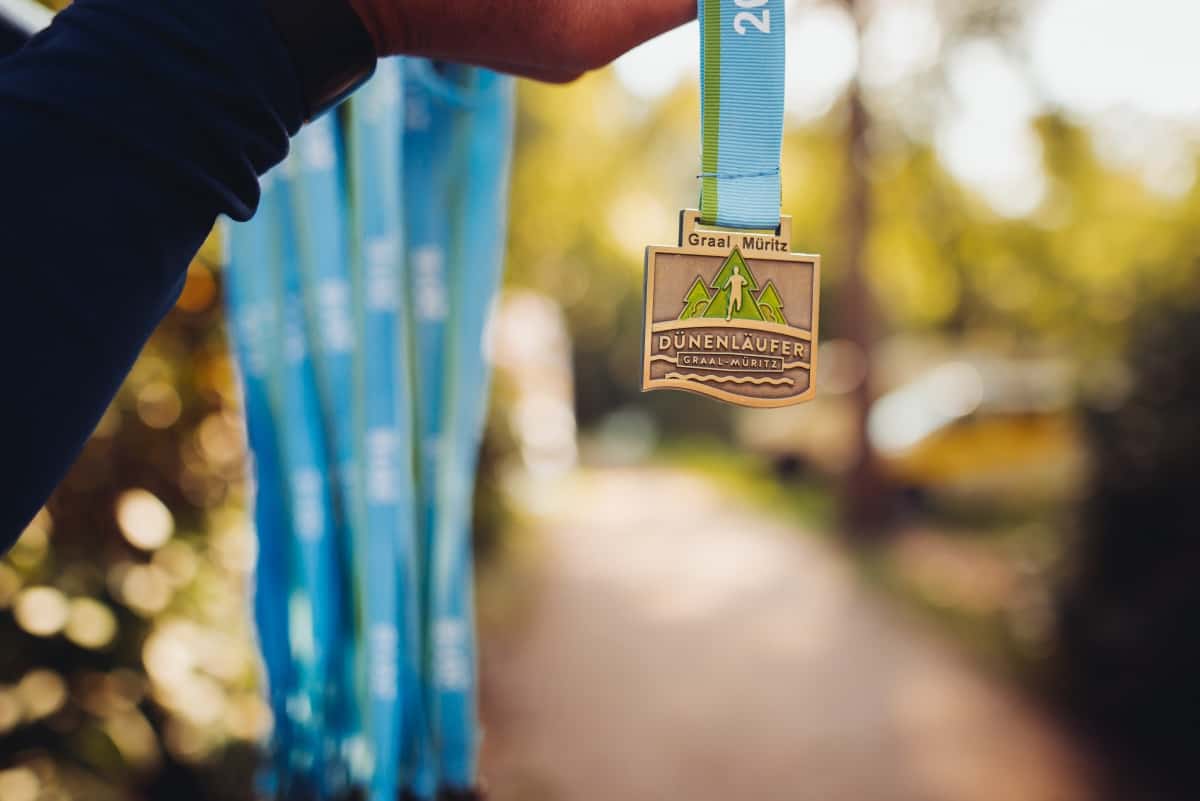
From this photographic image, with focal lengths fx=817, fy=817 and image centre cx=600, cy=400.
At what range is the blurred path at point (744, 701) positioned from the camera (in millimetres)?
4156

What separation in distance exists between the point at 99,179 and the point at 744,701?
5.16 metres

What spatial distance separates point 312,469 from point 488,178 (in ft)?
1.70

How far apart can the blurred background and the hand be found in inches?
30.7

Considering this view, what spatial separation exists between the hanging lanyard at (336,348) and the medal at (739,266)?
620mm

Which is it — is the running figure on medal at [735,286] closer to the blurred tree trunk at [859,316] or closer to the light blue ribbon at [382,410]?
the light blue ribbon at [382,410]

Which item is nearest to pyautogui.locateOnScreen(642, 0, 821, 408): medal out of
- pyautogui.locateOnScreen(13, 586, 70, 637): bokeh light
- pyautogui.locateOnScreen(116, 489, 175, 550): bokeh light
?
pyautogui.locateOnScreen(116, 489, 175, 550): bokeh light

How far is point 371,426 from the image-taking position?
3.95 ft

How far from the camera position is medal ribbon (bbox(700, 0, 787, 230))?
752 mm

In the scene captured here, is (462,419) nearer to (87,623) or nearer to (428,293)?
(428,293)

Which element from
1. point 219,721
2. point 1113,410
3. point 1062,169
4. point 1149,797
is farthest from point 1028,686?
point 1062,169

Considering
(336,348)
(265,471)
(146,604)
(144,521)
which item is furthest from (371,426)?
(146,604)

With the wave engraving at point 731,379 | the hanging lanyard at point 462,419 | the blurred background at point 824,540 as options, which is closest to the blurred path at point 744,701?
the blurred background at point 824,540

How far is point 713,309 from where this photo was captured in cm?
78

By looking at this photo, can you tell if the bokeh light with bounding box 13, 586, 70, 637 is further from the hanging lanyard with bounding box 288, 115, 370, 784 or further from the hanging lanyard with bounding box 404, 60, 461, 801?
the hanging lanyard with bounding box 404, 60, 461, 801
